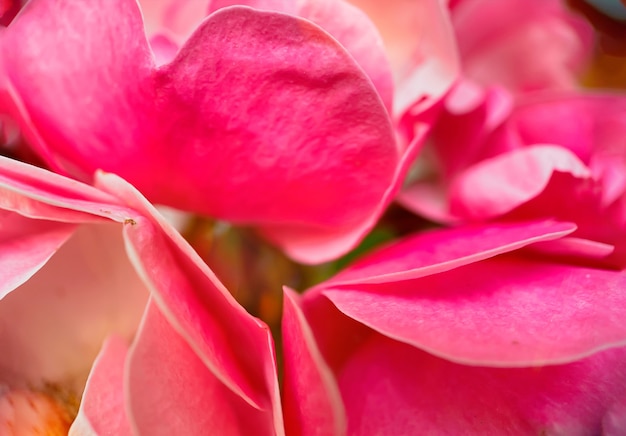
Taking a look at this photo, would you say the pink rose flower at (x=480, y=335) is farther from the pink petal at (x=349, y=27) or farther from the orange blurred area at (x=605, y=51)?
the orange blurred area at (x=605, y=51)

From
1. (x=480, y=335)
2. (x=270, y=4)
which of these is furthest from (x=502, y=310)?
(x=270, y=4)

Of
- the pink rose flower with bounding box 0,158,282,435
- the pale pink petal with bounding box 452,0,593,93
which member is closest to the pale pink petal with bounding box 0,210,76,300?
the pink rose flower with bounding box 0,158,282,435

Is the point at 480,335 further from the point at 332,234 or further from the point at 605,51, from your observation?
the point at 605,51

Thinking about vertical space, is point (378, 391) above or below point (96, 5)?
below

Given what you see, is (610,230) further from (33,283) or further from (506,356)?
(33,283)

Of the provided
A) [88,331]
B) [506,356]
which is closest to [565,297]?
[506,356]
